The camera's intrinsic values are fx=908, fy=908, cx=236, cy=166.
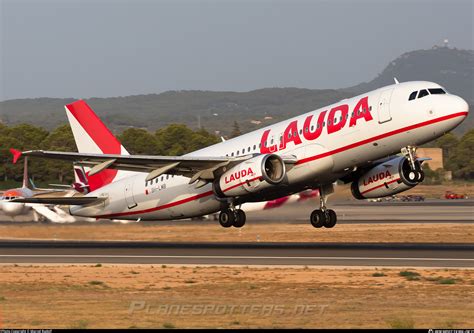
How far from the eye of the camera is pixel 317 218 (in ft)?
142

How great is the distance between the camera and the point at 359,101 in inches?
1475

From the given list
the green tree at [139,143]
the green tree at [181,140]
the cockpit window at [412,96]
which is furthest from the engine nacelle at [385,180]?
the green tree at [181,140]

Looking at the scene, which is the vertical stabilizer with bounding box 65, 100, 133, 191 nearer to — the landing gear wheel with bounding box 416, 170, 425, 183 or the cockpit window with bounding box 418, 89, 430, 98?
the landing gear wheel with bounding box 416, 170, 425, 183

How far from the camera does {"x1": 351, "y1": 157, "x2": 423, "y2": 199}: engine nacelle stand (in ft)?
135

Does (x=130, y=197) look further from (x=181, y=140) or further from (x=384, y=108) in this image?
(x=181, y=140)

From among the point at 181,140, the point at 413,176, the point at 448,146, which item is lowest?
the point at 448,146

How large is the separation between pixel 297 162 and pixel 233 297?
13.2m

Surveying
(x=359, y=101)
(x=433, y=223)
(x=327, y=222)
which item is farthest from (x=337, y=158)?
(x=433, y=223)

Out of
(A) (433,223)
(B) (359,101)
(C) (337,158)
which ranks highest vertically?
(B) (359,101)

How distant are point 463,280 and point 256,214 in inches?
799

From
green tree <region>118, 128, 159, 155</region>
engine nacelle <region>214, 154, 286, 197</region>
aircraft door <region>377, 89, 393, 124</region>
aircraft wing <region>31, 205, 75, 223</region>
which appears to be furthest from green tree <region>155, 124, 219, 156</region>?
aircraft door <region>377, 89, 393, 124</region>

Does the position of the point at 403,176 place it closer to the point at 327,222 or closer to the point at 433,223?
the point at 327,222

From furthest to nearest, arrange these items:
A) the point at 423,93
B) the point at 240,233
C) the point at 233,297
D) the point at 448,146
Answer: the point at 448,146
the point at 240,233
the point at 423,93
the point at 233,297

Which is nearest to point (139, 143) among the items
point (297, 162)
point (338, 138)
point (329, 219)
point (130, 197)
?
point (130, 197)
